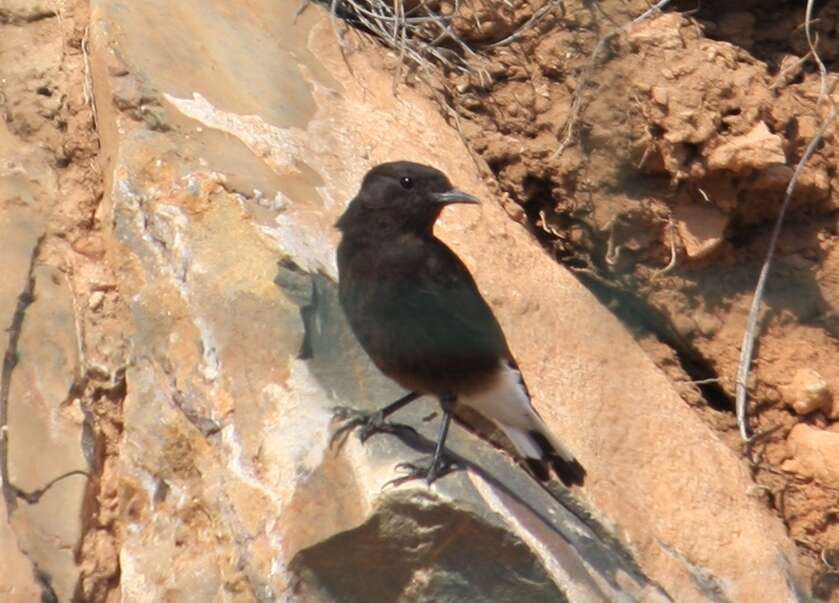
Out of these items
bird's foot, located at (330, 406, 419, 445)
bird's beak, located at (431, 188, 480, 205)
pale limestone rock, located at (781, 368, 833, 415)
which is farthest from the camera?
pale limestone rock, located at (781, 368, 833, 415)

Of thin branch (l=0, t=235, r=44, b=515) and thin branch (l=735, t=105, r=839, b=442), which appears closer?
thin branch (l=0, t=235, r=44, b=515)

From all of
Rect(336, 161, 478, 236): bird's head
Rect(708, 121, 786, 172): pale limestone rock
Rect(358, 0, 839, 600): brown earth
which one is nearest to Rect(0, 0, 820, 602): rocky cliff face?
Rect(336, 161, 478, 236): bird's head

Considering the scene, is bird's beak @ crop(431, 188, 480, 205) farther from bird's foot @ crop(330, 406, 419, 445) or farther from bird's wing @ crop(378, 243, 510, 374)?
bird's foot @ crop(330, 406, 419, 445)

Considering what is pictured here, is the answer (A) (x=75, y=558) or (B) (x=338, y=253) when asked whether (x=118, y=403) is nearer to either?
(A) (x=75, y=558)

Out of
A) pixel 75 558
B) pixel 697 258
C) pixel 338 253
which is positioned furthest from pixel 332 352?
pixel 697 258

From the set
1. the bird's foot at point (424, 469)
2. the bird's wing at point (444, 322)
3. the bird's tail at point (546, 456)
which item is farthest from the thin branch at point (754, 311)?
the bird's foot at point (424, 469)

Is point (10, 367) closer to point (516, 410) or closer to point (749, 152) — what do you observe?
point (516, 410)

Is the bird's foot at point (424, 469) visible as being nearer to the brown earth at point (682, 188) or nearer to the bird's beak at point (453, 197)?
the bird's beak at point (453, 197)
